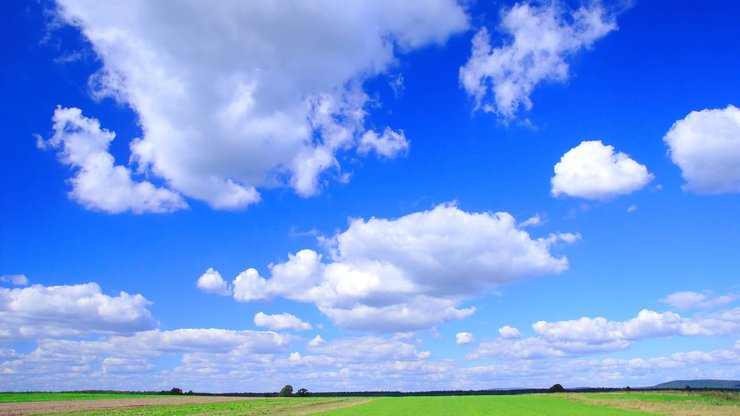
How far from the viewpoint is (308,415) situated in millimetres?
70062

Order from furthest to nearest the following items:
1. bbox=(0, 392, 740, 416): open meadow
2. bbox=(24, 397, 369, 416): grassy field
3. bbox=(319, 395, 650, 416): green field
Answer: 1. bbox=(24, 397, 369, 416): grassy field
2. bbox=(0, 392, 740, 416): open meadow
3. bbox=(319, 395, 650, 416): green field

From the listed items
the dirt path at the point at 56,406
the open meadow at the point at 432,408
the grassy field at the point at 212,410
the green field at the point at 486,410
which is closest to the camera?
the green field at the point at 486,410

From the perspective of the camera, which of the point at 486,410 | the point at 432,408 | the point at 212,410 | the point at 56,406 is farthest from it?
the point at 56,406

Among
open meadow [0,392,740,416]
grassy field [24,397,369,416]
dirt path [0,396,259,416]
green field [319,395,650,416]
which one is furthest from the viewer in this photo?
dirt path [0,396,259,416]

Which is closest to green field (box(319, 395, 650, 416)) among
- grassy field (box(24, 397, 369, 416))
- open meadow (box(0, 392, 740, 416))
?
open meadow (box(0, 392, 740, 416))

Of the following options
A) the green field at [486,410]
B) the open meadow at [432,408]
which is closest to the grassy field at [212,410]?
the open meadow at [432,408]

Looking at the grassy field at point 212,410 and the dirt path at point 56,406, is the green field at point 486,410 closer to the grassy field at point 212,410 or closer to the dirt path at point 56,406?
the grassy field at point 212,410

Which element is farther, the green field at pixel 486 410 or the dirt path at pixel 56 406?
the dirt path at pixel 56 406

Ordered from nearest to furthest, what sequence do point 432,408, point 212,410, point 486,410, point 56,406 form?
1. point 486,410
2. point 432,408
3. point 212,410
4. point 56,406

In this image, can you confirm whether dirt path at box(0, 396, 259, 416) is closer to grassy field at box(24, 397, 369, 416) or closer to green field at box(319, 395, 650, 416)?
grassy field at box(24, 397, 369, 416)

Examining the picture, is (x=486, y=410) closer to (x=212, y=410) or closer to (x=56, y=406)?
(x=212, y=410)

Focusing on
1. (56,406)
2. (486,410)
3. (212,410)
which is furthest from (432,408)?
(56,406)

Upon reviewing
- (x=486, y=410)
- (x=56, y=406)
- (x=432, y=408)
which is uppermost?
(x=56, y=406)

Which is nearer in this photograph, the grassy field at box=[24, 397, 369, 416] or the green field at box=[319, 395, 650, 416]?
the green field at box=[319, 395, 650, 416]
